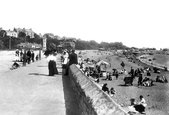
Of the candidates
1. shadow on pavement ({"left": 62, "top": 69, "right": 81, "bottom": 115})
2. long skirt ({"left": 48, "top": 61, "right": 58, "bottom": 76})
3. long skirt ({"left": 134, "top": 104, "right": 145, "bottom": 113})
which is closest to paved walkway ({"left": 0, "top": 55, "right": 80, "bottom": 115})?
shadow on pavement ({"left": 62, "top": 69, "right": 81, "bottom": 115})

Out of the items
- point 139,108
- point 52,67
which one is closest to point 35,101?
point 52,67

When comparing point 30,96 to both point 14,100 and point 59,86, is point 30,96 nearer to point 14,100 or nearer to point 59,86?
point 14,100

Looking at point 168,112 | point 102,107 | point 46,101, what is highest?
point 102,107

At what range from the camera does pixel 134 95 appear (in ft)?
65.8

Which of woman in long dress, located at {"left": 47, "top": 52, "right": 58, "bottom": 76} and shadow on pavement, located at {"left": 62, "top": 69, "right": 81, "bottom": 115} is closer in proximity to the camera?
shadow on pavement, located at {"left": 62, "top": 69, "right": 81, "bottom": 115}

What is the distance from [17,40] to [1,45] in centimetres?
812

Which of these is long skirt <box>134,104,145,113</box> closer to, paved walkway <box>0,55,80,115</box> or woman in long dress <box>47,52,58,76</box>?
woman in long dress <box>47,52,58,76</box>

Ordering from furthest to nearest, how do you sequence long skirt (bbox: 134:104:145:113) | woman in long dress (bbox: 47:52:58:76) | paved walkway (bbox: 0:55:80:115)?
1. long skirt (bbox: 134:104:145:113)
2. woman in long dress (bbox: 47:52:58:76)
3. paved walkway (bbox: 0:55:80:115)

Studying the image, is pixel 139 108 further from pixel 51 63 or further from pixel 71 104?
pixel 71 104

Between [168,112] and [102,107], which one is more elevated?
[102,107]

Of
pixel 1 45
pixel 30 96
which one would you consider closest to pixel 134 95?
pixel 30 96

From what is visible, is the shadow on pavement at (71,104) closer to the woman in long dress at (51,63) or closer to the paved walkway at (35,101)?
the paved walkway at (35,101)

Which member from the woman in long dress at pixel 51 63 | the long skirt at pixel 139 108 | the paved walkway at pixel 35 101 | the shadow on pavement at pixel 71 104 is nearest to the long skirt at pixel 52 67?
the woman in long dress at pixel 51 63

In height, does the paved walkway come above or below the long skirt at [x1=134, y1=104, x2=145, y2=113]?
above
